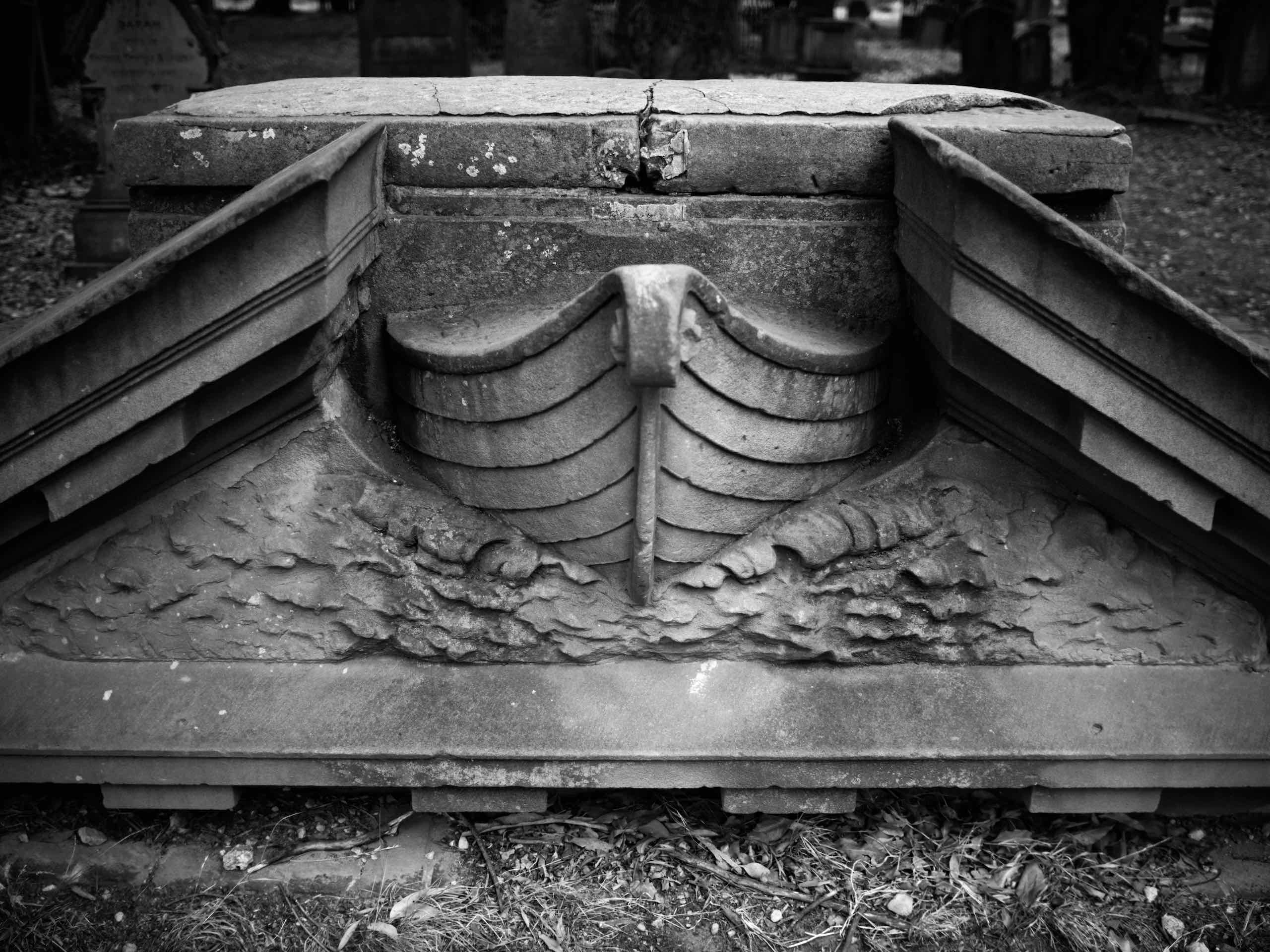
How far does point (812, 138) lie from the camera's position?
8.27 ft

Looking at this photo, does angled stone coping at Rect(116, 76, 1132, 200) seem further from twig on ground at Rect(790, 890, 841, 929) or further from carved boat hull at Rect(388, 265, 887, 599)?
twig on ground at Rect(790, 890, 841, 929)

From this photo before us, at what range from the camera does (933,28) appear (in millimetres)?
19062

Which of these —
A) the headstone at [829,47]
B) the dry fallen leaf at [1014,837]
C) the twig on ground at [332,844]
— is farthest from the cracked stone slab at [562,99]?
the headstone at [829,47]

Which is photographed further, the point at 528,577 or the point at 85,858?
the point at 85,858

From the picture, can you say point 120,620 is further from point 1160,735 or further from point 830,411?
point 1160,735

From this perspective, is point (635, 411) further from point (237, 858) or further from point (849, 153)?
point (237, 858)

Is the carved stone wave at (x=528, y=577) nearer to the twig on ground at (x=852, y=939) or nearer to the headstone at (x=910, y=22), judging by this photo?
the twig on ground at (x=852, y=939)

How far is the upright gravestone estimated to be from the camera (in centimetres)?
677

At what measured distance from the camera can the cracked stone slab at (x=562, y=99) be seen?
2.62 m

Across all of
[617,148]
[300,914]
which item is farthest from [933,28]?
[300,914]

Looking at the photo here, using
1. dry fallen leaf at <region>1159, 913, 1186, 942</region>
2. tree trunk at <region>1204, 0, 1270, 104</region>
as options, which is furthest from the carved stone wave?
tree trunk at <region>1204, 0, 1270, 104</region>

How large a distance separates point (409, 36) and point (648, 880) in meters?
8.56

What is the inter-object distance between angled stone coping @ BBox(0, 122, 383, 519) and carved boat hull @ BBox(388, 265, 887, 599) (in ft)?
1.16

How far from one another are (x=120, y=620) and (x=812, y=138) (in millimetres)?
2017
